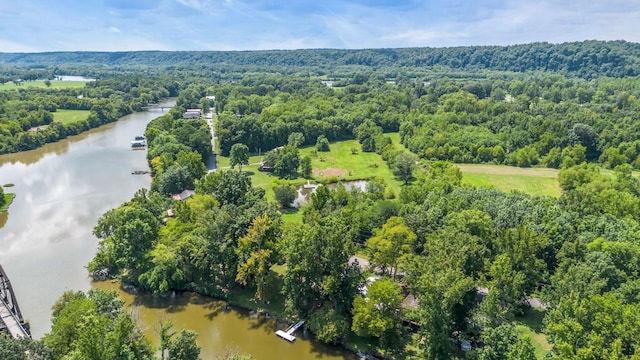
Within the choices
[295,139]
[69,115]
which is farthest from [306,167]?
[69,115]

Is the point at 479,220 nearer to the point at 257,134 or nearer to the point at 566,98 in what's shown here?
the point at 257,134

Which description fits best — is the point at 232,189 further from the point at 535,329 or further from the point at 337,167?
the point at 337,167

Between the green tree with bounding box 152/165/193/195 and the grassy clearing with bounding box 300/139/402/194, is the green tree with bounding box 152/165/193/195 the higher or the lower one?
the higher one

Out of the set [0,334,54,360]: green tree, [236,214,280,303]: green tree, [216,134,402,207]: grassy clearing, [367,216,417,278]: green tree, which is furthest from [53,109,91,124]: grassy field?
[367,216,417,278]: green tree

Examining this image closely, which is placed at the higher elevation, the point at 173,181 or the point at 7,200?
the point at 173,181

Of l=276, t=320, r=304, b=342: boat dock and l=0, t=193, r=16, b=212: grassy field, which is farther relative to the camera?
l=0, t=193, r=16, b=212: grassy field

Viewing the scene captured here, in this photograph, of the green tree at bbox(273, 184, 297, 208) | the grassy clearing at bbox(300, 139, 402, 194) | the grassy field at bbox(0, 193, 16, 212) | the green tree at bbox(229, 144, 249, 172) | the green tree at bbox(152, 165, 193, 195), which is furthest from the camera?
the grassy clearing at bbox(300, 139, 402, 194)

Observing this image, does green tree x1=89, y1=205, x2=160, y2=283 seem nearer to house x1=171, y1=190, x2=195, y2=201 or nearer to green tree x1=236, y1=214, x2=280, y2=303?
green tree x1=236, y1=214, x2=280, y2=303

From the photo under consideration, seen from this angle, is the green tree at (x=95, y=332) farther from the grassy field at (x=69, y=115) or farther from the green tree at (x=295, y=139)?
the grassy field at (x=69, y=115)
